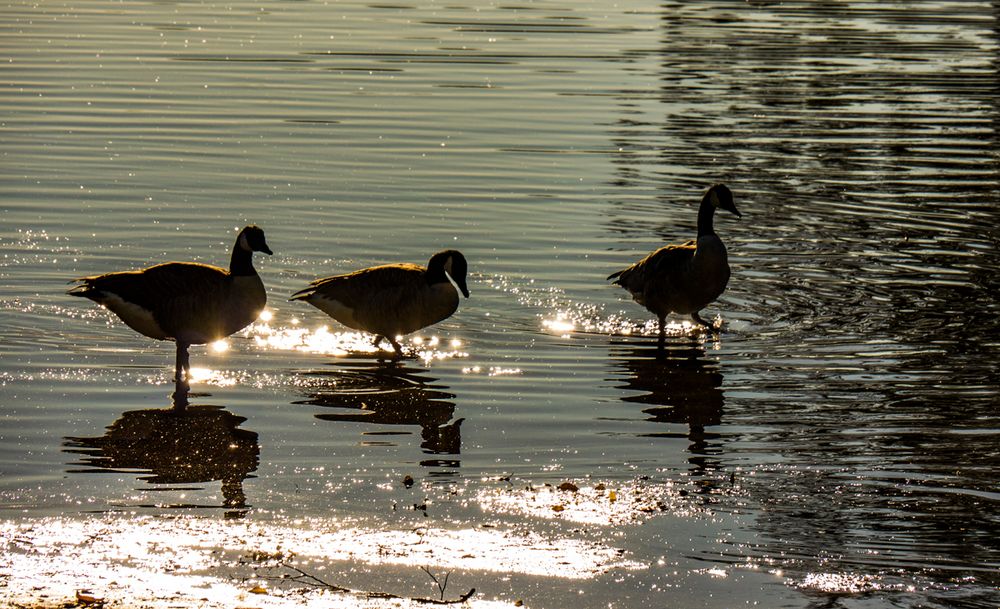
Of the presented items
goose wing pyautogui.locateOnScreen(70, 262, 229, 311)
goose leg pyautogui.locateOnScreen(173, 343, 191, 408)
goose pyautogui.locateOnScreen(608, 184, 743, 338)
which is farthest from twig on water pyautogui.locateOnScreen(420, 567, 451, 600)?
goose pyautogui.locateOnScreen(608, 184, 743, 338)

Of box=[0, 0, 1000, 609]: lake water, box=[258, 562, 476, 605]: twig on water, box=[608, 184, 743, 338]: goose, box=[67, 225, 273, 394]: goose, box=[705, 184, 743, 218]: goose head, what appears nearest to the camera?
box=[258, 562, 476, 605]: twig on water

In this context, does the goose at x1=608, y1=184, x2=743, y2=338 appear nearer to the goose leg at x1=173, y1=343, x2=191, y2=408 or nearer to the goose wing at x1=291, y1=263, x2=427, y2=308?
the goose wing at x1=291, y1=263, x2=427, y2=308

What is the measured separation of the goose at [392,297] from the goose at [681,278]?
239cm

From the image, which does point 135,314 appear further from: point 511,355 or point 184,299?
point 511,355

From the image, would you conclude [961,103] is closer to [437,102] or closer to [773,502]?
[437,102]

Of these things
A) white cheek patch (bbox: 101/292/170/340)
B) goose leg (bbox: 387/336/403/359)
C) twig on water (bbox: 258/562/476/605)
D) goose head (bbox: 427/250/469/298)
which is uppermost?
goose head (bbox: 427/250/469/298)

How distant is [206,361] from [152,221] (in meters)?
6.53

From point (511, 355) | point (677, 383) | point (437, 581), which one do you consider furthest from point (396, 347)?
point (437, 581)

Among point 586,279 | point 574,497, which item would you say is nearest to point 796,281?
point 586,279

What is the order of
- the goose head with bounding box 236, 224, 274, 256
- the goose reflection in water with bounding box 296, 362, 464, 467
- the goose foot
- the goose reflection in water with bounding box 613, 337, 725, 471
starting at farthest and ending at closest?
the goose foot → the goose head with bounding box 236, 224, 274, 256 → the goose reflection in water with bounding box 613, 337, 725, 471 → the goose reflection in water with bounding box 296, 362, 464, 467

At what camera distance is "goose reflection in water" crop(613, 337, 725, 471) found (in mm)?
13461

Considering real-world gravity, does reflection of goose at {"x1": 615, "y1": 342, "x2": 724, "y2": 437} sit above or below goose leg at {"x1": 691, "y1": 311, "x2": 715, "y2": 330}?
below

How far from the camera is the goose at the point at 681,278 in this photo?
17.3 meters

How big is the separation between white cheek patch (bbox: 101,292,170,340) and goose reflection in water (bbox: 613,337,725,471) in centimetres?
446
